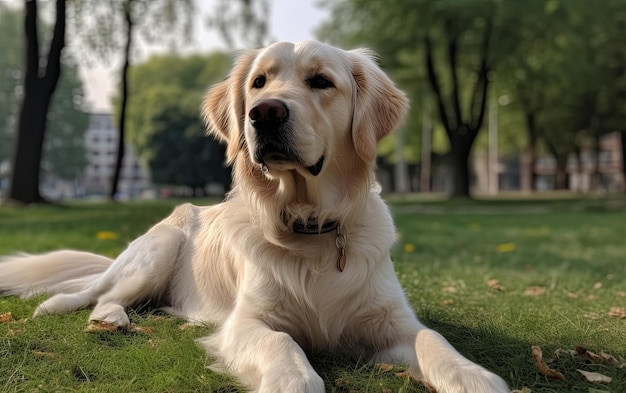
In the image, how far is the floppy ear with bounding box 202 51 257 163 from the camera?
313 centimetres

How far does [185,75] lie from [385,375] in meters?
47.7

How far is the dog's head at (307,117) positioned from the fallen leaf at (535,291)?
243cm

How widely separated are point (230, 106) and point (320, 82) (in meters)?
0.61

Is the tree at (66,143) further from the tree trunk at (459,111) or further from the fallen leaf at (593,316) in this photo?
the fallen leaf at (593,316)

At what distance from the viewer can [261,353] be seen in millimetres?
2309

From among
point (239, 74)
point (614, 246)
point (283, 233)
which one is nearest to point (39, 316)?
point (283, 233)

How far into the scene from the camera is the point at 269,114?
253cm

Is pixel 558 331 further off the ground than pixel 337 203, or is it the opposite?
pixel 337 203

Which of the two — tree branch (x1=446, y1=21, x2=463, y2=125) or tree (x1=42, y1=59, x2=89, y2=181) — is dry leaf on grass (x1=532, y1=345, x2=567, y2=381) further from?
tree (x1=42, y1=59, x2=89, y2=181)

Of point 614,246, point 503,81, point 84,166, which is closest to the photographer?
point 614,246

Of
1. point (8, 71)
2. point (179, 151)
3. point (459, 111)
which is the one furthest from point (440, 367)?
point (8, 71)

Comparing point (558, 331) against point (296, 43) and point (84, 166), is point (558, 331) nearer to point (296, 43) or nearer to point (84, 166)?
point (296, 43)

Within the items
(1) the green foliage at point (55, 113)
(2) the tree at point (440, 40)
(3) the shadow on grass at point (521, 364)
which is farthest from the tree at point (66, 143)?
(3) the shadow on grass at point (521, 364)

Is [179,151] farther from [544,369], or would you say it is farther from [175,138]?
[544,369]
